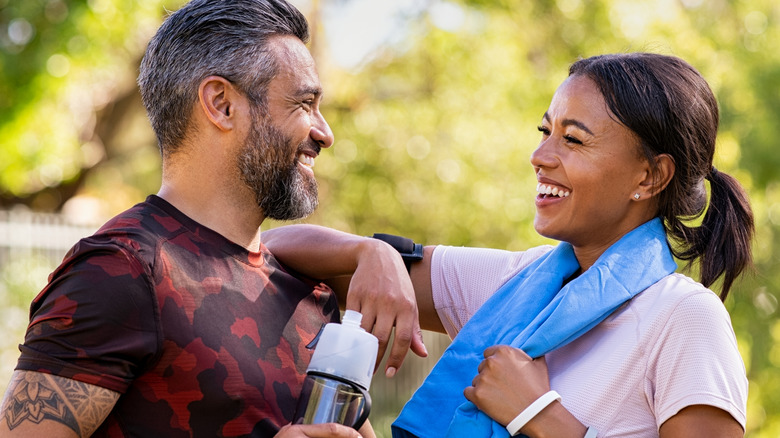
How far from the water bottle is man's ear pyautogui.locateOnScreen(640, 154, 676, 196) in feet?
3.39

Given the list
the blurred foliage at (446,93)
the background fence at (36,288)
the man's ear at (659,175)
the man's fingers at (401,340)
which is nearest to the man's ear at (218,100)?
the man's fingers at (401,340)

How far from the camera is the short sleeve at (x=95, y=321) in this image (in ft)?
6.39

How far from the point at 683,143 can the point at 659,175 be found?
0.36 ft

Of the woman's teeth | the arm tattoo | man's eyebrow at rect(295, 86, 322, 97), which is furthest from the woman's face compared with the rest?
the arm tattoo

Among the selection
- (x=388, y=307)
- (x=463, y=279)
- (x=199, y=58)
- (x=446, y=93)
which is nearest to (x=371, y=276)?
(x=388, y=307)

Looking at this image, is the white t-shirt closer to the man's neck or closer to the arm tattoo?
the man's neck

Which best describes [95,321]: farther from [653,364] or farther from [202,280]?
[653,364]

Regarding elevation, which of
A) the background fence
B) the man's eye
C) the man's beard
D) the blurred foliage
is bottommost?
the background fence

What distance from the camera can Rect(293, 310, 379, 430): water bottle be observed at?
6.37ft

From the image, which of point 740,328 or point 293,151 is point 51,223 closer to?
point 740,328

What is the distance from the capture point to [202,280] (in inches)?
88.2

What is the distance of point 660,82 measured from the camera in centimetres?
254

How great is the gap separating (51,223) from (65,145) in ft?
3.06

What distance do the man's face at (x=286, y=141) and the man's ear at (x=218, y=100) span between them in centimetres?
6
